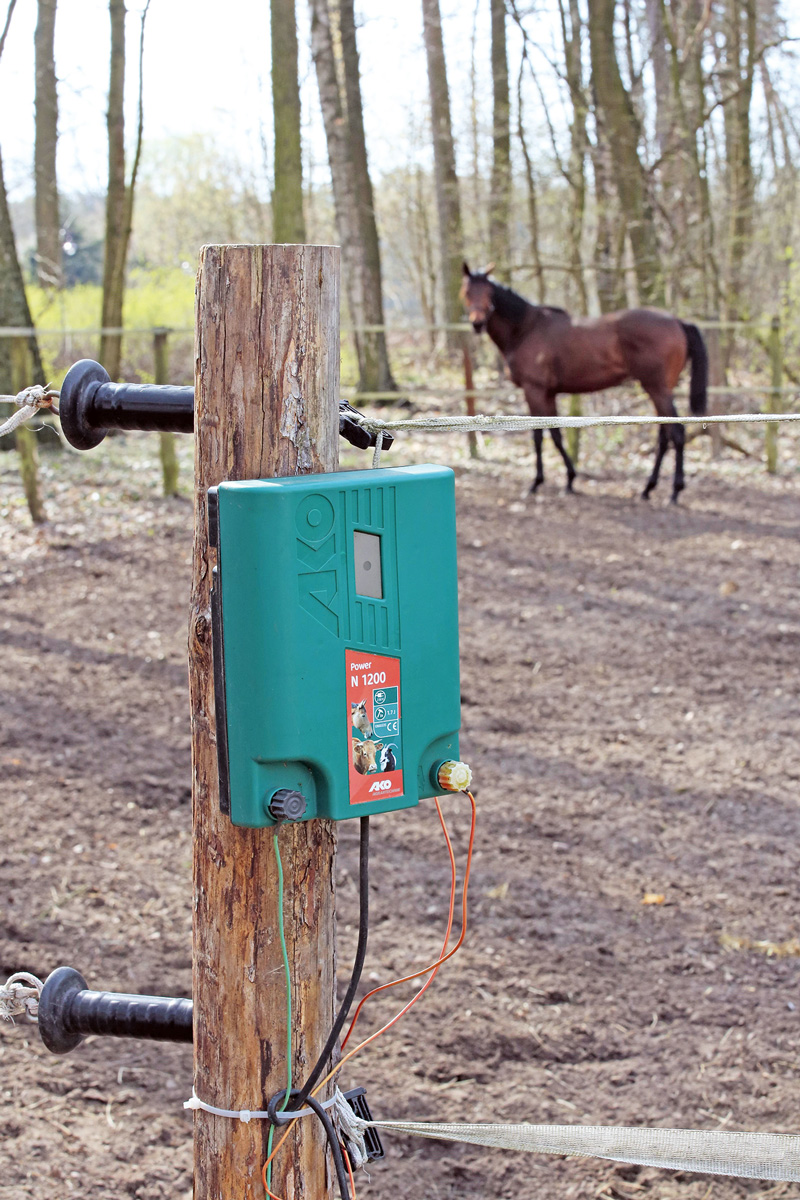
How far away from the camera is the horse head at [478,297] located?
9.45 m

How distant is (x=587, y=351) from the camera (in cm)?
952

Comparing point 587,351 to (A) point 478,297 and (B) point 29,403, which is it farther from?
(B) point 29,403

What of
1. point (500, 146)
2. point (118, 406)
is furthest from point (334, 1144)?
point (500, 146)

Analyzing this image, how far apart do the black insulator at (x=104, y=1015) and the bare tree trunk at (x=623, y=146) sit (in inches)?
475

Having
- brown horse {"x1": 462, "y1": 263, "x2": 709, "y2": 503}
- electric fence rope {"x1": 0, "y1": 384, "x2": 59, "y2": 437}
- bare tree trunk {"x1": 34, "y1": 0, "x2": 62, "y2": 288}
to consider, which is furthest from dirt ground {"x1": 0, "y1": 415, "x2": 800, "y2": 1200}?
bare tree trunk {"x1": 34, "y1": 0, "x2": 62, "y2": 288}

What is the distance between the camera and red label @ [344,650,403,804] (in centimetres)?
120

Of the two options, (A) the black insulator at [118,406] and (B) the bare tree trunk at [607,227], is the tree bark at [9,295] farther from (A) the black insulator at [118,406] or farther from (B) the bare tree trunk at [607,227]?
(A) the black insulator at [118,406]

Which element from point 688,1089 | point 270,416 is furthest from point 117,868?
point 270,416

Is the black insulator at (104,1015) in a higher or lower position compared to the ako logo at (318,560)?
lower

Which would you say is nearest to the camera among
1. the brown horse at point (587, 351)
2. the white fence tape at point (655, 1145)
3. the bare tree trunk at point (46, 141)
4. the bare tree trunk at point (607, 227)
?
the white fence tape at point (655, 1145)

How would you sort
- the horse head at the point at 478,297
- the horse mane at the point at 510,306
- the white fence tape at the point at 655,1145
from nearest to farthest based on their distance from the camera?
the white fence tape at the point at 655,1145, the horse head at the point at 478,297, the horse mane at the point at 510,306

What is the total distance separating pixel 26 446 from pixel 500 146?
10.0 meters

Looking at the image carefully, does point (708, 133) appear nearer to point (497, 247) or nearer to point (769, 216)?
point (769, 216)

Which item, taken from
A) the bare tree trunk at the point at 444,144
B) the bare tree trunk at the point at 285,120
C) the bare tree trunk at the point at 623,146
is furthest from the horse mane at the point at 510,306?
the bare tree trunk at the point at 444,144
